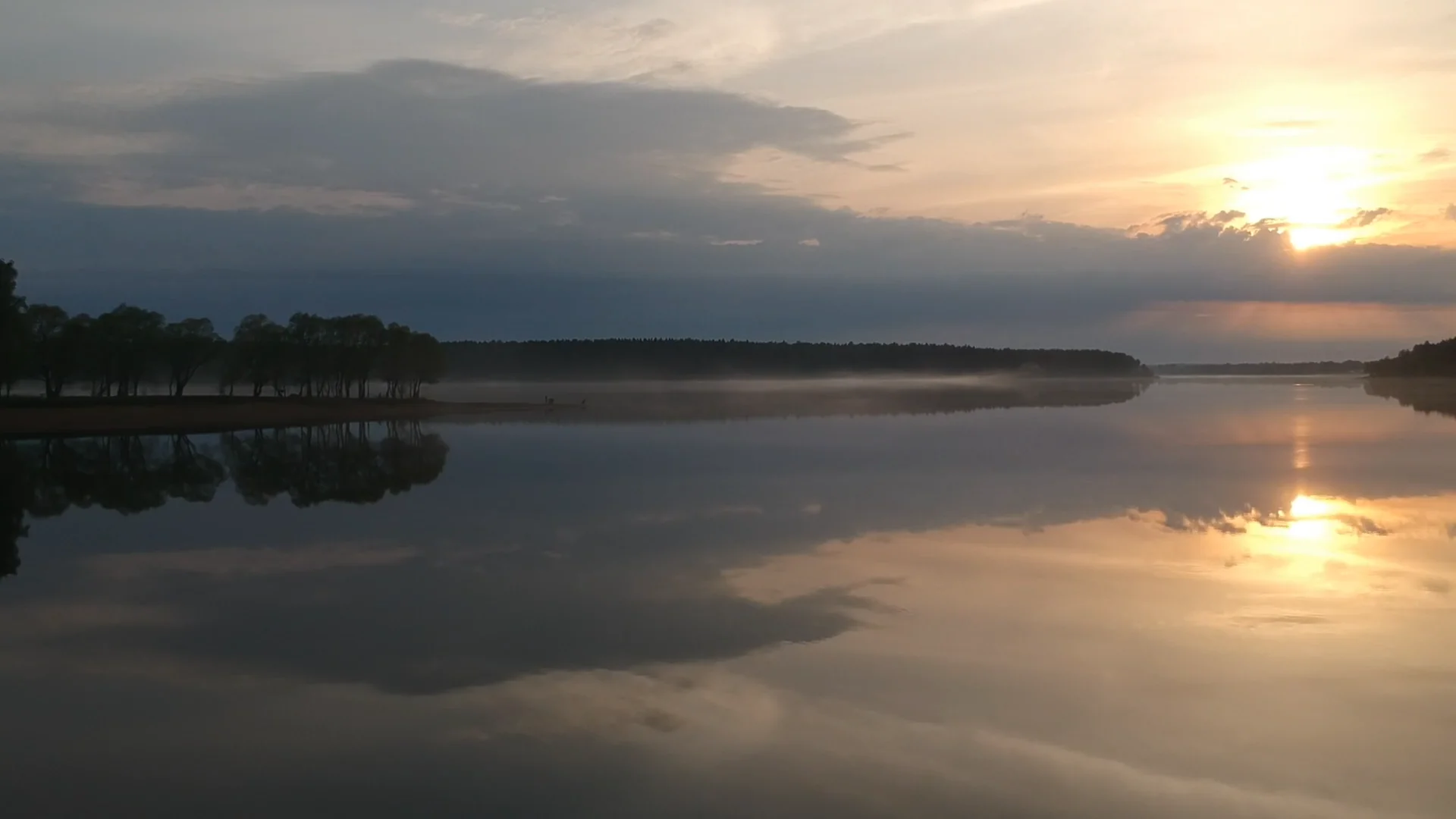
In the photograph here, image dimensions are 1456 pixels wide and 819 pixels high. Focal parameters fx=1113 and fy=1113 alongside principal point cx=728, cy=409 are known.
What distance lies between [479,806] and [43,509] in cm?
2046

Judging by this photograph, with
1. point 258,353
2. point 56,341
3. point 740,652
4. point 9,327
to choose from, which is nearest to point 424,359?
point 258,353

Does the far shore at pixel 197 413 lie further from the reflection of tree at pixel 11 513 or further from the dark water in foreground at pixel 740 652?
the dark water in foreground at pixel 740 652

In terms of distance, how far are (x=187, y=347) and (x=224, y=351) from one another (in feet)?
32.7

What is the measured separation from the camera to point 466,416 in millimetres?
69750

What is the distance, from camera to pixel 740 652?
11594 millimetres

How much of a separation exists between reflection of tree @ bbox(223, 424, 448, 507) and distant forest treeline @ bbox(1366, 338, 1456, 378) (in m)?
154

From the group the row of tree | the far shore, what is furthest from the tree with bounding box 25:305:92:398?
the far shore

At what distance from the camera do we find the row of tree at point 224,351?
245 ft

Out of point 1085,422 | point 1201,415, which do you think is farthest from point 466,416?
point 1201,415

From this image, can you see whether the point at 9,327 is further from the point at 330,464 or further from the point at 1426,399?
the point at 1426,399

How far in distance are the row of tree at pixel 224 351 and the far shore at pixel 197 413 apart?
19.6 ft

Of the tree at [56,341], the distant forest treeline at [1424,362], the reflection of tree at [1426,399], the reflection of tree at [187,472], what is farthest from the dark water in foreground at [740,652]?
the distant forest treeline at [1424,362]

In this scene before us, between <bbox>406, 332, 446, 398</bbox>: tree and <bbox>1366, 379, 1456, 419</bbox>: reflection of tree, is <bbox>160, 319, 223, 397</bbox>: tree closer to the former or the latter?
<bbox>406, 332, 446, 398</bbox>: tree

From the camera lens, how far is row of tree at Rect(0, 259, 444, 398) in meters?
74.7
